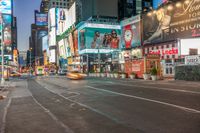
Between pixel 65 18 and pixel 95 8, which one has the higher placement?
pixel 65 18

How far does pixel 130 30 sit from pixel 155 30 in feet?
43.0

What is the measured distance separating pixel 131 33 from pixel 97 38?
41.6m

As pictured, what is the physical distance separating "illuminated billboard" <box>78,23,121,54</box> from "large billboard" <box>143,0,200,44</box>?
→ 152ft

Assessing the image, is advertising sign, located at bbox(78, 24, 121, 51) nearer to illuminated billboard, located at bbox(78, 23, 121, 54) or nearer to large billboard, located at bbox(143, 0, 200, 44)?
illuminated billboard, located at bbox(78, 23, 121, 54)

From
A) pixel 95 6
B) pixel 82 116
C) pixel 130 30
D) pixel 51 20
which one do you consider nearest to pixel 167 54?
pixel 130 30

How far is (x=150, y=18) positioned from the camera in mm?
60812

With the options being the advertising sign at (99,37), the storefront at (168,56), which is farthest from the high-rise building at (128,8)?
the storefront at (168,56)

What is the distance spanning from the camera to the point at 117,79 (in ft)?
157

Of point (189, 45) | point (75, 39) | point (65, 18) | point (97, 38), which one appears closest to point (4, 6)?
point (189, 45)

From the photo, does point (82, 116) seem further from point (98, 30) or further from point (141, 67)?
point (98, 30)

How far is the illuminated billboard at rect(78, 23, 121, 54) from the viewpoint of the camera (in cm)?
10725

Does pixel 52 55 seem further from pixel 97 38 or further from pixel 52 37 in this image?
pixel 97 38

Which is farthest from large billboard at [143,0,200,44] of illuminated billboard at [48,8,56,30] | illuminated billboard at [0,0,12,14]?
illuminated billboard at [48,8,56,30]

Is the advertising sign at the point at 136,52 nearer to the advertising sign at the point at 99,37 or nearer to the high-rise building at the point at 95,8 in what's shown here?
the advertising sign at the point at 99,37
